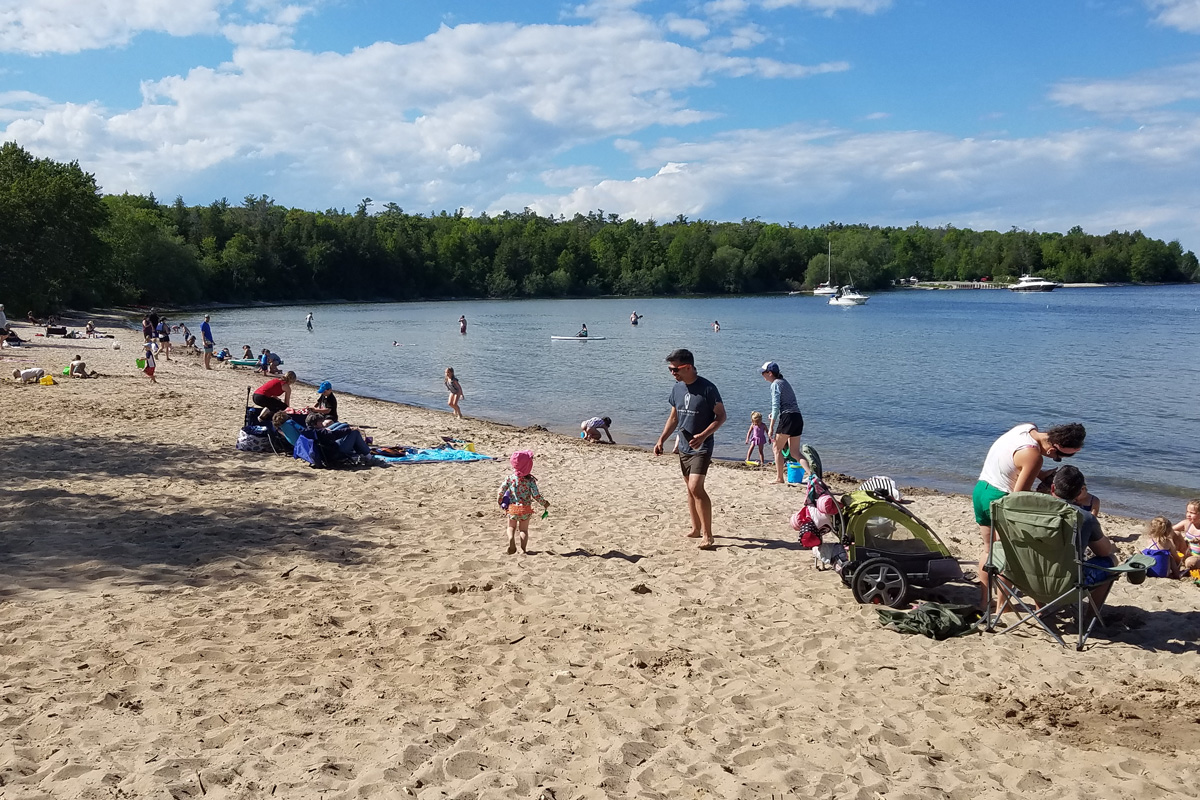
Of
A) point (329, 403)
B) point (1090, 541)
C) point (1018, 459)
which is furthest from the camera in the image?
point (329, 403)

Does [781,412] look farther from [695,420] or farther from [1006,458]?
[1006,458]

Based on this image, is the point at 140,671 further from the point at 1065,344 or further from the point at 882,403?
the point at 1065,344

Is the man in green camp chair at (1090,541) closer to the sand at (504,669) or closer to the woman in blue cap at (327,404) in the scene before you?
the sand at (504,669)

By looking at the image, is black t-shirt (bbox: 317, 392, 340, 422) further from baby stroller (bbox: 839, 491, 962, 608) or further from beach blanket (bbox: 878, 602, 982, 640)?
beach blanket (bbox: 878, 602, 982, 640)

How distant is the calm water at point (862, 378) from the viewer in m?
17.0

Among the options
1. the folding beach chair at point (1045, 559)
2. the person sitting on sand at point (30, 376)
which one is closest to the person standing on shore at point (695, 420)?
the folding beach chair at point (1045, 559)

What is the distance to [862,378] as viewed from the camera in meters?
31.0

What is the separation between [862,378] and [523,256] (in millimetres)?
102941

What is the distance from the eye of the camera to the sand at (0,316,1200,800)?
3.91 meters

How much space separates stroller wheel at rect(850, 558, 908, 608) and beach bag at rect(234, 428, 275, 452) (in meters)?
8.34

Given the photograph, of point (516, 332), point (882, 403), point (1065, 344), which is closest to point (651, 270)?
point (516, 332)

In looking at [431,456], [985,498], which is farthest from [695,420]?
[431,456]

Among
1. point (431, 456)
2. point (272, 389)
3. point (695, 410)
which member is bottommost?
point (431, 456)

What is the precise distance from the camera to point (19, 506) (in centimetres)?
794
